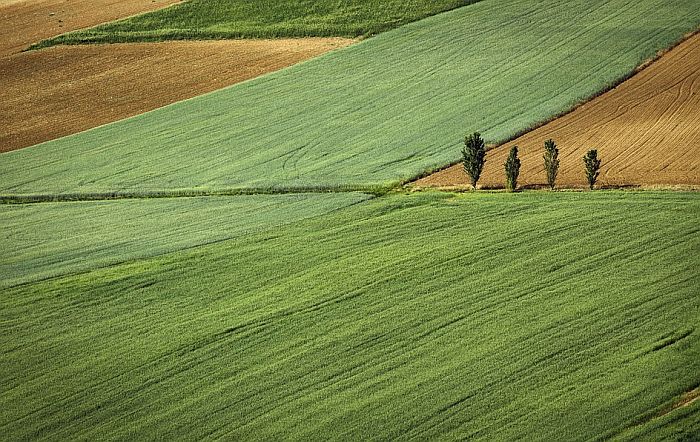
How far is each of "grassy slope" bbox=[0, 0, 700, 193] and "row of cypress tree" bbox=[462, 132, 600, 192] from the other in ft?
11.4

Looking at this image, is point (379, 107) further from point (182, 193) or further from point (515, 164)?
point (515, 164)

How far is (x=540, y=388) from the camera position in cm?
2141

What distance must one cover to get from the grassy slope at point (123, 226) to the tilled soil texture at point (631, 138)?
6293 mm

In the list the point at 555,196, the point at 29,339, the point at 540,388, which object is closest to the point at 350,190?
the point at 555,196

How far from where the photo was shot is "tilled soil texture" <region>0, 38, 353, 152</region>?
53.0 m

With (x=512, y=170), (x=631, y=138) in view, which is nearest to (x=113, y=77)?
(x=512, y=170)

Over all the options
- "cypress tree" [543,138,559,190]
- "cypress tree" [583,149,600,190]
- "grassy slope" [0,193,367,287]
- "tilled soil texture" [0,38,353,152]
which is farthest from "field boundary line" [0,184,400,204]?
"tilled soil texture" [0,38,353,152]

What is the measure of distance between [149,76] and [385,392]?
39.8 meters

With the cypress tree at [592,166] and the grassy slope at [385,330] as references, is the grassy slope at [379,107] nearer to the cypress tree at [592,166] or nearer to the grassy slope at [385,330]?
the cypress tree at [592,166]

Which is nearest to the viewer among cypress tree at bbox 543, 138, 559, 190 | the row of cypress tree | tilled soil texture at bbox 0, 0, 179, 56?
the row of cypress tree

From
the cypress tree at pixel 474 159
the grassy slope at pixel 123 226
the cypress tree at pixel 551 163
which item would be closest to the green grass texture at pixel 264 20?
the cypress tree at pixel 474 159

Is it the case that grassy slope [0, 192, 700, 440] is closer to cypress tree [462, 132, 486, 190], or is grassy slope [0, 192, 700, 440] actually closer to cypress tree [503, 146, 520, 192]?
cypress tree [503, 146, 520, 192]

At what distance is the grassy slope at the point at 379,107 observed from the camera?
1657 inches

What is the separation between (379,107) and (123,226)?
16.6m
